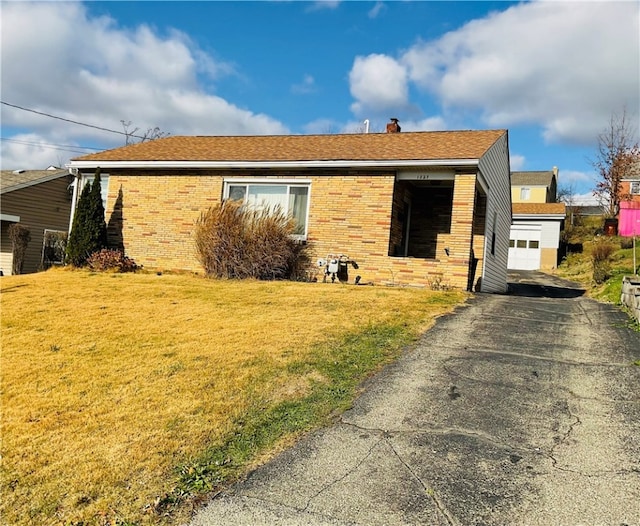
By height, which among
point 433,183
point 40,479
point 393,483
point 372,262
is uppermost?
point 433,183

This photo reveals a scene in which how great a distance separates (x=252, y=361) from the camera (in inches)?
228

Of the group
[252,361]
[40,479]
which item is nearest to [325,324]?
[252,361]

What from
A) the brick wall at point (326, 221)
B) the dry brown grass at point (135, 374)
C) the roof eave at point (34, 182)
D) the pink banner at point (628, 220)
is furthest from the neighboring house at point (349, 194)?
the pink banner at point (628, 220)

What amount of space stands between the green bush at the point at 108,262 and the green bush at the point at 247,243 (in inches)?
Answer: 114

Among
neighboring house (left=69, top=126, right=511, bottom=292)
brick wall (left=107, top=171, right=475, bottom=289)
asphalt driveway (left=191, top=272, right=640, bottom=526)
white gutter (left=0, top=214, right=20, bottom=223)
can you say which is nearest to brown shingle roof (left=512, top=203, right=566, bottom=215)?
neighboring house (left=69, top=126, right=511, bottom=292)

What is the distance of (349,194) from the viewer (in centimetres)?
1321

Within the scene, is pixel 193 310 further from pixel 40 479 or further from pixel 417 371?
pixel 40 479

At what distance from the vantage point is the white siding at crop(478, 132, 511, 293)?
13734 millimetres

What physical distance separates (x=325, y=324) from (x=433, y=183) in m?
7.96

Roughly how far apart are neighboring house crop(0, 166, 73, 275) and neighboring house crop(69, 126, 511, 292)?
7.74 metres

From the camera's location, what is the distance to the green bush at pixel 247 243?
41.9 ft

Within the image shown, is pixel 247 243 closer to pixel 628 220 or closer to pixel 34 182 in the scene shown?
pixel 34 182

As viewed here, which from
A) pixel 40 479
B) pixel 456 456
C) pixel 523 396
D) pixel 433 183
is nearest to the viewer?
pixel 40 479

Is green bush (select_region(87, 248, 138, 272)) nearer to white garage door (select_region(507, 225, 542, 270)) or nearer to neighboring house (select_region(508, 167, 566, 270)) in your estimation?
white garage door (select_region(507, 225, 542, 270))
